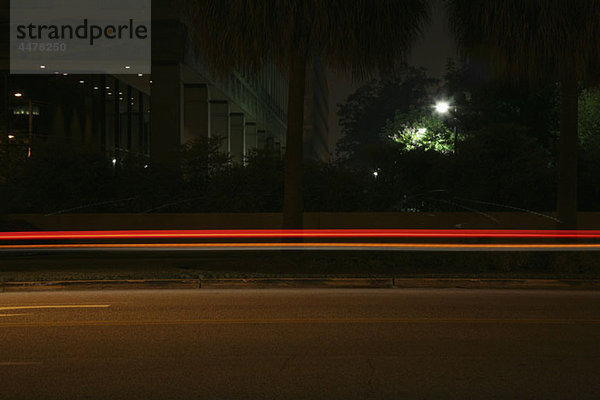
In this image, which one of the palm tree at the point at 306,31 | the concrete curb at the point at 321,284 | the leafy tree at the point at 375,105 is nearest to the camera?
the concrete curb at the point at 321,284

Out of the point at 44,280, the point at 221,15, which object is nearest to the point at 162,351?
the point at 44,280

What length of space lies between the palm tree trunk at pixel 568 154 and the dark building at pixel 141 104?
9130mm

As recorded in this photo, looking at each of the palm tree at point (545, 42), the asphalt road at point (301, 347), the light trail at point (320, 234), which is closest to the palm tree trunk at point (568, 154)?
the palm tree at point (545, 42)

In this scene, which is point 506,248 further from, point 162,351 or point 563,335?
point 162,351

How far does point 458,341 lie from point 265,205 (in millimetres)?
18835

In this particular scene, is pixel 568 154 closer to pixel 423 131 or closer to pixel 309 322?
pixel 309 322

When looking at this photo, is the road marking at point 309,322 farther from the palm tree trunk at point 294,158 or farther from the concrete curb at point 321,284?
the palm tree trunk at point 294,158

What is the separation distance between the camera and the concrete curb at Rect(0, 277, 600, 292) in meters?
14.9

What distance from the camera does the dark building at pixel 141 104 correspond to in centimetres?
3484

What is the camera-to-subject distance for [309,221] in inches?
1040

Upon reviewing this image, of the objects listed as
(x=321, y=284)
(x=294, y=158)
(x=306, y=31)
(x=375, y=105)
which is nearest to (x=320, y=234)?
(x=294, y=158)

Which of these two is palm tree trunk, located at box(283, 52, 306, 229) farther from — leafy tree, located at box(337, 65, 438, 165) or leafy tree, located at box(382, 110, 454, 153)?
leafy tree, located at box(337, 65, 438, 165)

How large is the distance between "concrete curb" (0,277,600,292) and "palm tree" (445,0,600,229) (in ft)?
16.1

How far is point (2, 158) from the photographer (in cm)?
3116
